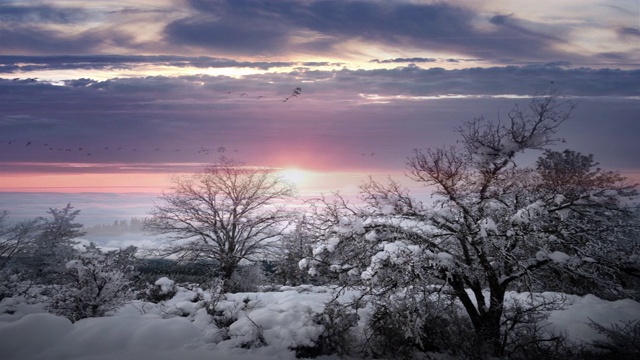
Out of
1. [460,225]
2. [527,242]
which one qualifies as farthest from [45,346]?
[527,242]

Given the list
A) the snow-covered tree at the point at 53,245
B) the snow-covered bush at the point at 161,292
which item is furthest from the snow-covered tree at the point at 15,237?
the snow-covered bush at the point at 161,292

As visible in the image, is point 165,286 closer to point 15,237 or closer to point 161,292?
point 161,292

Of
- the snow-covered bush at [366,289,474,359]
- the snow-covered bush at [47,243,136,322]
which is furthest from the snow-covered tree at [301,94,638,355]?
the snow-covered bush at [47,243,136,322]

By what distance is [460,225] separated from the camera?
1177cm

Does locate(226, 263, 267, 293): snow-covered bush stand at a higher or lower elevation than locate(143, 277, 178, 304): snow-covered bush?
lower

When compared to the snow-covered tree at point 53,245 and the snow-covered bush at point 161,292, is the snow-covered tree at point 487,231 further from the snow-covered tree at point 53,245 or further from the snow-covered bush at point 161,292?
the snow-covered tree at point 53,245

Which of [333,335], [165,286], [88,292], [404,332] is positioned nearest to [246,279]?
[165,286]

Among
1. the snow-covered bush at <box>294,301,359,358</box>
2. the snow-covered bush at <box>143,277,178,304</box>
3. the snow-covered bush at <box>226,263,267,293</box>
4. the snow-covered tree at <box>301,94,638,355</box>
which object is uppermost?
the snow-covered tree at <box>301,94,638,355</box>

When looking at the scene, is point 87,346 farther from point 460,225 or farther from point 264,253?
point 264,253

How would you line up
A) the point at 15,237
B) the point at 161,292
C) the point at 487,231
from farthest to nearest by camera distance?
the point at 15,237
the point at 161,292
the point at 487,231

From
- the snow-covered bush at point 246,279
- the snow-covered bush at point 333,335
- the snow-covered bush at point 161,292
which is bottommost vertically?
the snow-covered bush at point 246,279

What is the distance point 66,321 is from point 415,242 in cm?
954

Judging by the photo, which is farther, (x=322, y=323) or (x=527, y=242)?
(x=322, y=323)

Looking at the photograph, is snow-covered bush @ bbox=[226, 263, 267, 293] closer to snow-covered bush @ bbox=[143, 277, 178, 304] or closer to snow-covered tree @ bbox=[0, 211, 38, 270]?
snow-covered bush @ bbox=[143, 277, 178, 304]
